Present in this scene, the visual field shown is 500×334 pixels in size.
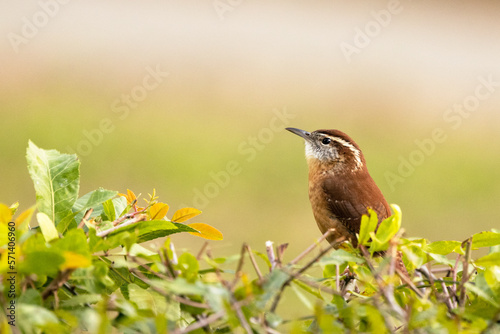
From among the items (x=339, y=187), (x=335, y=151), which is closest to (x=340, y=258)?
(x=339, y=187)

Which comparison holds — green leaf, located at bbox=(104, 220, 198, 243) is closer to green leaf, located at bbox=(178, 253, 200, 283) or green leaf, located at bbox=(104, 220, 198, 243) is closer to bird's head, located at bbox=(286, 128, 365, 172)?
green leaf, located at bbox=(178, 253, 200, 283)

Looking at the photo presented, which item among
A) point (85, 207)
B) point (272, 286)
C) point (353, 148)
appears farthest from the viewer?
point (353, 148)

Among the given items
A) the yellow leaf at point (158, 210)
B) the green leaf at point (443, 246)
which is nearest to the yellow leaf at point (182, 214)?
the yellow leaf at point (158, 210)

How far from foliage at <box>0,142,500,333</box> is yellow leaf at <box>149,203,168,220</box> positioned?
10 centimetres

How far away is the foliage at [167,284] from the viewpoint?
1.26 meters

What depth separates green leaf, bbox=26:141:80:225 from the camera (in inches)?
66.4

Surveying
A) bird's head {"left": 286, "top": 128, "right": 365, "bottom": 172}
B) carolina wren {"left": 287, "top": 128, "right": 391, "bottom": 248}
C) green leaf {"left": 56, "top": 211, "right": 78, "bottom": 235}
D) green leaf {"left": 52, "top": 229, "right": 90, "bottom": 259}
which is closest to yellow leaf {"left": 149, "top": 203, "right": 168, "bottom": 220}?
green leaf {"left": 56, "top": 211, "right": 78, "bottom": 235}

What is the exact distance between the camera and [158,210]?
187 cm

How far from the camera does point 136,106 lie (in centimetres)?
1031

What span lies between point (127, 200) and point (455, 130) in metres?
10.2

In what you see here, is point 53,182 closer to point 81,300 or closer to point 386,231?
point 81,300

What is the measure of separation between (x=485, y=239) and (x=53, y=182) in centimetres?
114

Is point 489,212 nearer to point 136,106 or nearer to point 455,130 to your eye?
point 455,130

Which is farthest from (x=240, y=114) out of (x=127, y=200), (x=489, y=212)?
(x=127, y=200)
